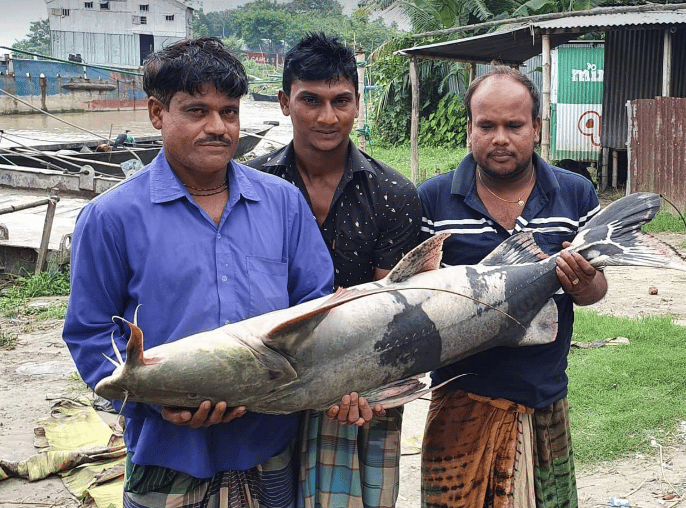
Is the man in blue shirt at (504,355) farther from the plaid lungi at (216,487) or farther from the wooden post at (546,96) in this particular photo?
the wooden post at (546,96)

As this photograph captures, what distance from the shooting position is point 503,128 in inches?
111

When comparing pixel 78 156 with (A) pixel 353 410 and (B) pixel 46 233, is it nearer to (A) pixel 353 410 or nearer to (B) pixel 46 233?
(B) pixel 46 233

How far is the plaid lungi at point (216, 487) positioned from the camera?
2.39 m

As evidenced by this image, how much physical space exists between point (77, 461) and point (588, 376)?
3.45 metres

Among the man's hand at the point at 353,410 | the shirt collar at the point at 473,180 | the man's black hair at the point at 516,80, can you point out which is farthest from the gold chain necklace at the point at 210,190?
the man's black hair at the point at 516,80

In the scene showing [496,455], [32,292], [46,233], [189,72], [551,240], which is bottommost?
[32,292]

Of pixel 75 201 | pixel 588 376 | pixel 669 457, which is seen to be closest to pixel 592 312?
pixel 588 376

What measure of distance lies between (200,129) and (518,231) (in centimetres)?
120

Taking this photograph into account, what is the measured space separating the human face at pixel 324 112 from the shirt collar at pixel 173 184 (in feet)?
1.36

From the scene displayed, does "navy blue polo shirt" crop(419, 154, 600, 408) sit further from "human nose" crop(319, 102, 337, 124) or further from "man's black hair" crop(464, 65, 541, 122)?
"human nose" crop(319, 102, 337, 124)

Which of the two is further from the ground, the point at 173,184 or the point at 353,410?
the point at 173,184

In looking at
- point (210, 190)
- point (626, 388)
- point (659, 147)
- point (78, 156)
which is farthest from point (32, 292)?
point (659, 147)

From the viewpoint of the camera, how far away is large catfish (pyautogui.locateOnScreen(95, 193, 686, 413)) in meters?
2.14

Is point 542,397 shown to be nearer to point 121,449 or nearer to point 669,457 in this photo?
point 669,457
